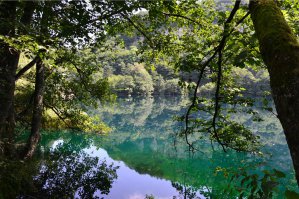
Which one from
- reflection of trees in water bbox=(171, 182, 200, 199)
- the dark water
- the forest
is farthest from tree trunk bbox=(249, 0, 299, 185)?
reflection of trees in water bbox=(171, 182, 200, 199)

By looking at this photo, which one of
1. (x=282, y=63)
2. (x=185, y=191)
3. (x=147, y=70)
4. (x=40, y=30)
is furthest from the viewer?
(x=185, y=191)

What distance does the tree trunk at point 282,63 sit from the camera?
160 cm

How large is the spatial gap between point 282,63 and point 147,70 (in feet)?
30.8

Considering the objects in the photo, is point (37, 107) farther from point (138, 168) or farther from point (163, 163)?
point (163, 163)

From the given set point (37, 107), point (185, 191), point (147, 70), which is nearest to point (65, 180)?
point (37, 107)

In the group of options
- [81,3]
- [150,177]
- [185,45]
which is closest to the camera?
[81,3]

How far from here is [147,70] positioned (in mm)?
11078

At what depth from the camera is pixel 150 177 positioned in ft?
65.2

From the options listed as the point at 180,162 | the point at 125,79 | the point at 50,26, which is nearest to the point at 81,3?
the point at 50,26

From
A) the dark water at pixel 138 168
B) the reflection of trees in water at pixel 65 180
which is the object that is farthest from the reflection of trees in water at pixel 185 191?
the reflection of trees in water at pixel 65 180

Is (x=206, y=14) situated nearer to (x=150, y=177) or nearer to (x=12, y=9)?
(x=12, y=9)

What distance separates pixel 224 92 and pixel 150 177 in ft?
45.3

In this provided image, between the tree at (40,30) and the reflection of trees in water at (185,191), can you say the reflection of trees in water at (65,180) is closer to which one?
the tree at (40,30)

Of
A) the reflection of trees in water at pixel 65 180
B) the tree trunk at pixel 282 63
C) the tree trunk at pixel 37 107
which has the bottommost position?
the tree trunk at pixel 282 63
